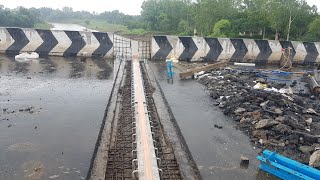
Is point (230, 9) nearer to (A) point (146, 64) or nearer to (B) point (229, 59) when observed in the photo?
(B) point (229, 59)

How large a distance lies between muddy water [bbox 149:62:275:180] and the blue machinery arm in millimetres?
147

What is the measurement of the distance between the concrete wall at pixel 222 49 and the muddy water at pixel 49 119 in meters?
4.38

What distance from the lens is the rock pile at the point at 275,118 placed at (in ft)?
18.8

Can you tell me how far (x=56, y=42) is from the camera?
15469 millimetres

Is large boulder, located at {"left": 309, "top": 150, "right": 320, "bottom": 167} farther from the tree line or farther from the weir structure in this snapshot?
the tree line

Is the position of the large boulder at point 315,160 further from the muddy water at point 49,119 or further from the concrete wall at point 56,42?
the concrete wall at point 56,42

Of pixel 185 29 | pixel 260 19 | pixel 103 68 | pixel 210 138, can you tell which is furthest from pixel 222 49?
pixel 185 29

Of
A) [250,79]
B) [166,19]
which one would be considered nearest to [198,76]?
[250,79]

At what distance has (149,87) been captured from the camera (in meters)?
10.3

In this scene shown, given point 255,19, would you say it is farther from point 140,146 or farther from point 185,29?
point 140,146

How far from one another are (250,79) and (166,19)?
46669mm

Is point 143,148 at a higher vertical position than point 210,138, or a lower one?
higher

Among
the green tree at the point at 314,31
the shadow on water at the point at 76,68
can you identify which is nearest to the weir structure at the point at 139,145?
the shadow on water at the point at 76,68

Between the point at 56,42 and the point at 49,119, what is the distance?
9.64 m
